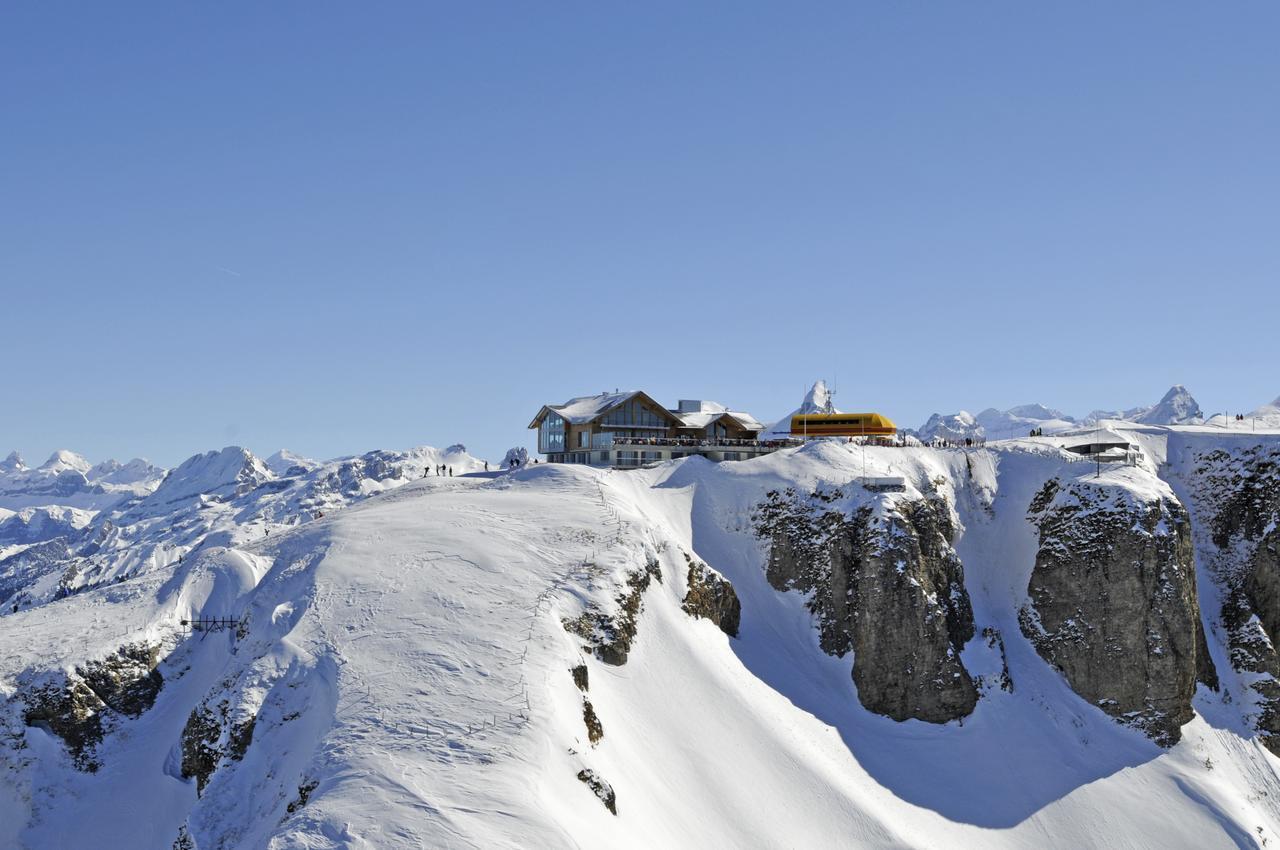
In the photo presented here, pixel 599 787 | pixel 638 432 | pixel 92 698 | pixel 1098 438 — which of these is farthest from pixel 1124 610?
pixel 92 698

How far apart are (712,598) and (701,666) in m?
8.83

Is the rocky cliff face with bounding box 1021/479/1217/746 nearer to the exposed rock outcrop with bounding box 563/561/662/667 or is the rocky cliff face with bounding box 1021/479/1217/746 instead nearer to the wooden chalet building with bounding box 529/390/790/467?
the wooden chalet building with bounding box 529/390/790/467

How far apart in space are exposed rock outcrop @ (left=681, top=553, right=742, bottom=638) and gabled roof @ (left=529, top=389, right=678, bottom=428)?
28200mm

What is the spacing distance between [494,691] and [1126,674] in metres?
52.6

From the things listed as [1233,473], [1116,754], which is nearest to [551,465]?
[1116,754]

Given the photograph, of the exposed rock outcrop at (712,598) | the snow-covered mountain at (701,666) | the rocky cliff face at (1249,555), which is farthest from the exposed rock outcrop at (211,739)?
the rocky cliff face at (1249,555)

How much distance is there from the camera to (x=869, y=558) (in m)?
72.6

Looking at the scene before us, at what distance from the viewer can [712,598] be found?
2739 inches

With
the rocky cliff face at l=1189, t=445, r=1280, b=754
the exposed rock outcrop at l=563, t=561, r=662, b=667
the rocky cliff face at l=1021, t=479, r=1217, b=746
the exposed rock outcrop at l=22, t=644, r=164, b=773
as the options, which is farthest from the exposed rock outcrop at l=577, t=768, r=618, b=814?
the rocky cliff face at l=1189, t=445, r=1280, b=754

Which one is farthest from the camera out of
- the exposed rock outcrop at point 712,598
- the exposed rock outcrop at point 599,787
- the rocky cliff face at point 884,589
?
the rocky cliff face at point 884,589

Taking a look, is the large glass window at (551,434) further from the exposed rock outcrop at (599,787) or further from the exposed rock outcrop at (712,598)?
the exposed rock outcrop at (599,787)

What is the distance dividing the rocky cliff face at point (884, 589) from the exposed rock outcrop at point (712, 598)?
623 cm

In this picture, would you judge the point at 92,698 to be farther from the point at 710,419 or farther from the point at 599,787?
the point at 710,419

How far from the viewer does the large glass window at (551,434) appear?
3920 inches
